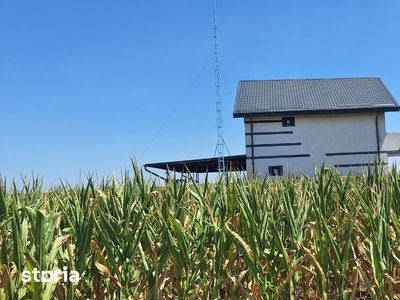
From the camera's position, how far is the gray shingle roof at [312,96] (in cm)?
1688

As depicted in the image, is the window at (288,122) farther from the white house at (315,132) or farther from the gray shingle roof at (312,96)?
the gray shingle roof at (312,96)

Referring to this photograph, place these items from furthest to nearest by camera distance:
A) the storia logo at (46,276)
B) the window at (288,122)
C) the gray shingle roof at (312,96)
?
1. the window at (288,122)
2. the gray shingle roof at (312,96)
3. the storia logo at (46,276)

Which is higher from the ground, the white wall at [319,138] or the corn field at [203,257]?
the white wall at [319,138]

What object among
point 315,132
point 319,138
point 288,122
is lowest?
point 319,138

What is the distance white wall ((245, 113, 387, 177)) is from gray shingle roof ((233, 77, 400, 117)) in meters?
0.45

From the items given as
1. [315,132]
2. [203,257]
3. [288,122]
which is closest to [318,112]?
[315,132]

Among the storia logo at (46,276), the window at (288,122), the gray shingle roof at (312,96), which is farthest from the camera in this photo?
the window at (288,122)

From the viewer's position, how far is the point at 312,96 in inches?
727

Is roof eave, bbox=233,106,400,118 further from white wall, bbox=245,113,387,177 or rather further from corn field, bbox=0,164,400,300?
corn field, bbox=0,164,400,300

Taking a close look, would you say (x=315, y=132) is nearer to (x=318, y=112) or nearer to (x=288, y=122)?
(x=318, y=112)

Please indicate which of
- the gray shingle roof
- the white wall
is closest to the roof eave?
the gray shingle roof

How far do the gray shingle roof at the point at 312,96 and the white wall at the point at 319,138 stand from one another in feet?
1.46

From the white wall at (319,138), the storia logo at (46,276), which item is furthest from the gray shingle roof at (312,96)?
the storia logo at (46,276)

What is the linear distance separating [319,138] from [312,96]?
2.41m
